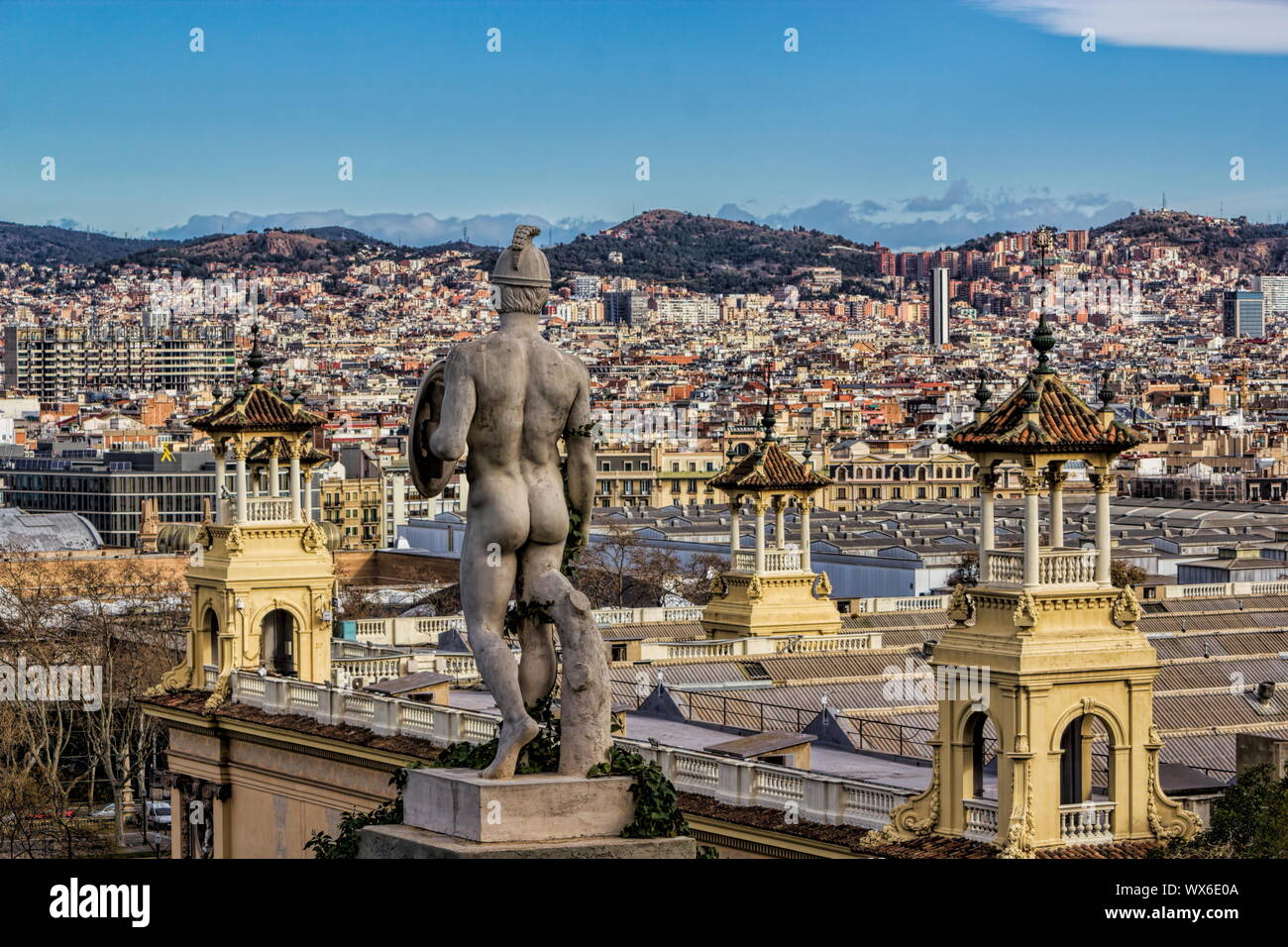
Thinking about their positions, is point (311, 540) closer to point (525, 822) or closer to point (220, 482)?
point (220, 482)

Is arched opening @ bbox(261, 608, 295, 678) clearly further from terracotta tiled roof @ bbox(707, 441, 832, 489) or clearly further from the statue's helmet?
the statue's helmet

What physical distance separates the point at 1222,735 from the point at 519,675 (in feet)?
61.9

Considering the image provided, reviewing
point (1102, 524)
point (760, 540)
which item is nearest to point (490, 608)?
point (1102, 524)

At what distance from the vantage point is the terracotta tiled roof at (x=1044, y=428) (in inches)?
969

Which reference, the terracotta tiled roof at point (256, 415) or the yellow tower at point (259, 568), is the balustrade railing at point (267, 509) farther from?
the terracotta tiled roof at point (256, 415)

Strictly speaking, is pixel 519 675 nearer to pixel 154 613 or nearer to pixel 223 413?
pixel 223 413

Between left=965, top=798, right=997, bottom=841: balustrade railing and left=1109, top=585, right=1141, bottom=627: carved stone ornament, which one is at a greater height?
left=1109, top=585, right=1141, bottom=627: carved stone ornament

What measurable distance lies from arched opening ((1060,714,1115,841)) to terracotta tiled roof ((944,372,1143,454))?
222 centimetres

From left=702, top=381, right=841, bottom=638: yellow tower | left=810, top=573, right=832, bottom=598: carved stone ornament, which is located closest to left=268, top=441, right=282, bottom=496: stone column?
left=702, top=381, right=841, bottom=638: yellow tower

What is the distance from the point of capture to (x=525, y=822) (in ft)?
50.6

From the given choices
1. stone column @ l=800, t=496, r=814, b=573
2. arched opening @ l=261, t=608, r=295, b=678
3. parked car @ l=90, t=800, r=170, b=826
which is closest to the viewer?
arched opening @ l=261, t=608, r=295, b=678

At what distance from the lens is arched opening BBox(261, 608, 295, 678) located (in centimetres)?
3888

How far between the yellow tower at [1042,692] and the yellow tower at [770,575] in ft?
57.5

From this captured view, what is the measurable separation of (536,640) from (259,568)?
22394mm
